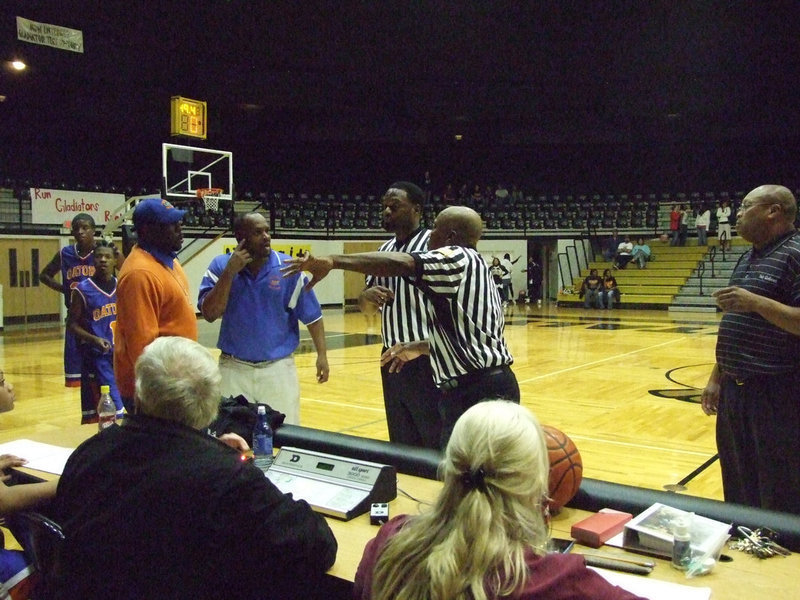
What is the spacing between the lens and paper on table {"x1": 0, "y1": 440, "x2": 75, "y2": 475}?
2.74 meters

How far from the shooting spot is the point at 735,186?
25938mm

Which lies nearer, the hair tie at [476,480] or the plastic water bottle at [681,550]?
the hair tie at [476,480]

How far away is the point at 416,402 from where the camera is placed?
3.78 meters

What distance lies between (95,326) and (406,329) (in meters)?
2.88

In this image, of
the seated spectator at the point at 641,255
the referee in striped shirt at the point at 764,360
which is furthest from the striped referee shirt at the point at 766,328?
the seated spectator at the point at 641,255

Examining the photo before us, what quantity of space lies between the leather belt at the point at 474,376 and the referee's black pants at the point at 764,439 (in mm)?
1099

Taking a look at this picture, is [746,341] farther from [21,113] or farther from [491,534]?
[21,113]

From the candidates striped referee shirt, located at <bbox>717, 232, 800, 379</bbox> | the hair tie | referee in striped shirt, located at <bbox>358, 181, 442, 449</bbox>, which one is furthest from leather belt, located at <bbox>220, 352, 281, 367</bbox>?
the hair tie

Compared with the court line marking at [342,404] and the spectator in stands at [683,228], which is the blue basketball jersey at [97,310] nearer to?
the court line marking at [342,404]

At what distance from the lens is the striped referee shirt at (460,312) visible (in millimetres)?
2898

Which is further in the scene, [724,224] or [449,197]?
[449,197]

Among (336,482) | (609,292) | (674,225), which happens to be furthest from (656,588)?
(674,225)

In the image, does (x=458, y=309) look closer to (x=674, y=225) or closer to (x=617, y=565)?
(x=617, y=565)

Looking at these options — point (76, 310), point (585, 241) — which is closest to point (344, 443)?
point (76, 310)
